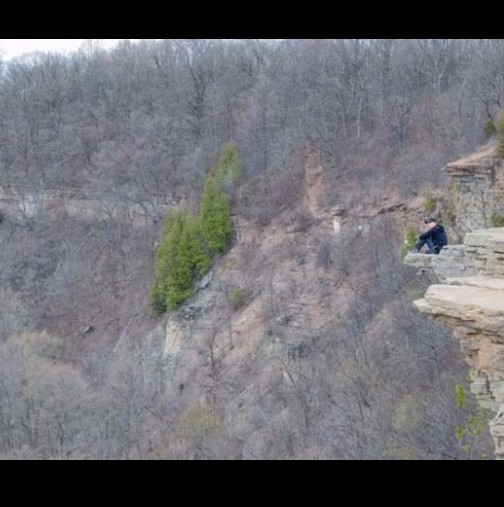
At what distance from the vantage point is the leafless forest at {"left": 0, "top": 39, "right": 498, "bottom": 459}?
18.3 metres

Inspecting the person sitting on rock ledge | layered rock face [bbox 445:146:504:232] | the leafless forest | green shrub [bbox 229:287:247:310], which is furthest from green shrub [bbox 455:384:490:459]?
green shrub [bbox 229:287:247:310]

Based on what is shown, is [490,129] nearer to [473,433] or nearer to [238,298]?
[238,298]

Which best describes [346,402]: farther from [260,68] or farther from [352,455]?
[260,68]

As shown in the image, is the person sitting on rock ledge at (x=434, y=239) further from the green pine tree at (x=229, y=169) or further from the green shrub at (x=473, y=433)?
the green pine tree at (x=229, y=169)

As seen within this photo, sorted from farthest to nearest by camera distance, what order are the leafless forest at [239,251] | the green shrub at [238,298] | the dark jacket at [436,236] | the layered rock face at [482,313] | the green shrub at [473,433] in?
the green shrub at [238,298]
the leafless forest at [239,251]
the dark jacket at [436,236]
the green shrub at [473,433]
the layered rock face at [482,313]

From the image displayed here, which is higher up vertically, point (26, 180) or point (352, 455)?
point (26, 180)

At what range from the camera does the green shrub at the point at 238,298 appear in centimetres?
2523

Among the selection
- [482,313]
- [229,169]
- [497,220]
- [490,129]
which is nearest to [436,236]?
[497,220]

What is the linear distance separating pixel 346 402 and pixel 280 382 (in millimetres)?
3683

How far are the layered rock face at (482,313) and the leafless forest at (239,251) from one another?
3179 mm

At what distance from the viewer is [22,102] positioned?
39.7 m

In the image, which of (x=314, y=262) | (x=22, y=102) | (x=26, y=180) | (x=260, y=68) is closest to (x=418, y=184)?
(x=314, y=262)

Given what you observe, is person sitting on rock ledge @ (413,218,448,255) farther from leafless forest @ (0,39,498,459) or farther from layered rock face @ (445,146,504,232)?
layered rock face @ (445,146,504,232)

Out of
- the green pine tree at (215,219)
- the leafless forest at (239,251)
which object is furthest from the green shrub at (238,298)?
the green pine tree at (215,219)
